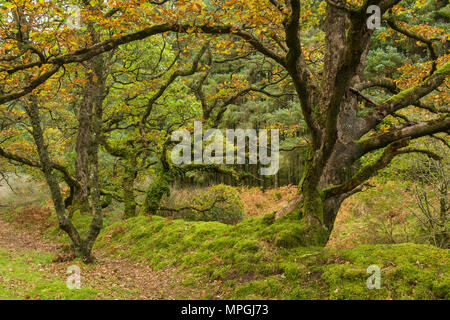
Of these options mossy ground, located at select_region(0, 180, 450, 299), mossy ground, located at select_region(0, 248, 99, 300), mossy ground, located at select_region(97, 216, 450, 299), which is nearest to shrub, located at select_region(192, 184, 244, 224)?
mossy ground, located at select_region(0, 180, 450, 299)

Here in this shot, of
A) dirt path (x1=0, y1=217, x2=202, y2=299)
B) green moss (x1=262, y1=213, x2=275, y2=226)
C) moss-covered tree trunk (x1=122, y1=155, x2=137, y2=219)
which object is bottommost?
dirt path (x1=0, y1=217, x2=202, y2=299)

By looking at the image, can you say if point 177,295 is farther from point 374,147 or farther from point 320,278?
point 374,147

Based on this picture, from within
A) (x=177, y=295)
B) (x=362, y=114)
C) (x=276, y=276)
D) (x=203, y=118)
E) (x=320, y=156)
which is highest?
(x=203, y=118)

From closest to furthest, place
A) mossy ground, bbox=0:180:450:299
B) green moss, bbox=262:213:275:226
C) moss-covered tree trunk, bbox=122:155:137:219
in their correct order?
mossy ground, bbox=0:180:450:299
green moss, bbox=262:213:275:226
moss-covered tree trunk, bbox=122:155:137:219

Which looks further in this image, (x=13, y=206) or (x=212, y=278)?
(x=13, y=206)

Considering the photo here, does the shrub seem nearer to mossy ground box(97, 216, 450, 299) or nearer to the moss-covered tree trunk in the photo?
the moss-covered tree trunk

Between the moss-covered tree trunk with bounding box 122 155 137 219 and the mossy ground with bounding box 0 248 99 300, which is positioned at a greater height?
the moss-covered tree trunk with bounding box 122 155 137 219

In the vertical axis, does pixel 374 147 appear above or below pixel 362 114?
below

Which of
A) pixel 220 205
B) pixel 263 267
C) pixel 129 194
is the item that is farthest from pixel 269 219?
pixel 129 194

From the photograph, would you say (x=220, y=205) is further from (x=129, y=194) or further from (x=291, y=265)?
(x=291, y=265)

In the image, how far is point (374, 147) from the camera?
6.25 meters

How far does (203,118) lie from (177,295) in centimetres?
732
